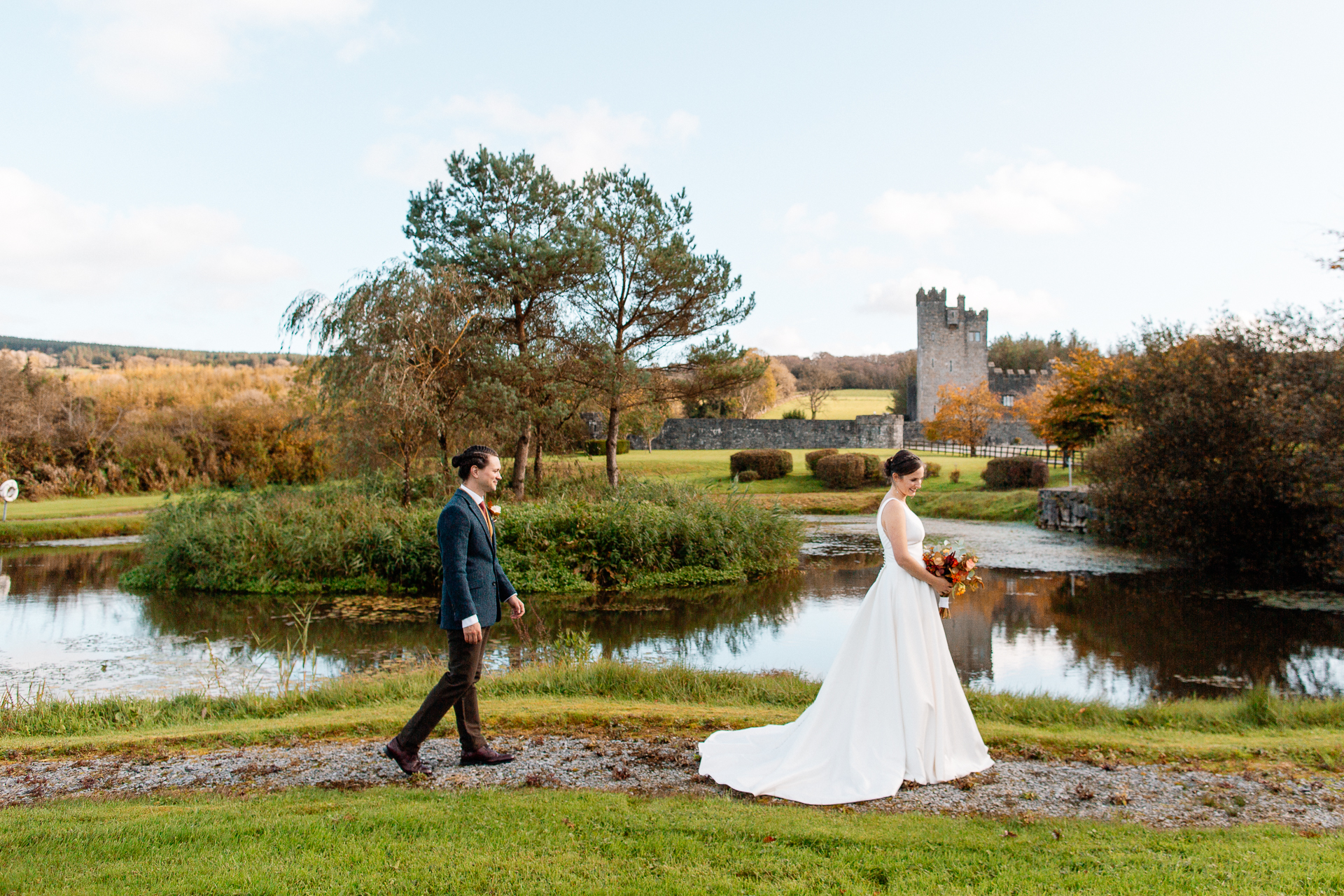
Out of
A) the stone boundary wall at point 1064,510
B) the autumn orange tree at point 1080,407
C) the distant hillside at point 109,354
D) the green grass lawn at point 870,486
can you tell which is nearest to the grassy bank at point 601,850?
the green grass lawn at point 870,486

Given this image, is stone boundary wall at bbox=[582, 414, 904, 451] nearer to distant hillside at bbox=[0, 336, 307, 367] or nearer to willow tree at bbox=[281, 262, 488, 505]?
willow tree at bbox=[281, 262, 488, 505]

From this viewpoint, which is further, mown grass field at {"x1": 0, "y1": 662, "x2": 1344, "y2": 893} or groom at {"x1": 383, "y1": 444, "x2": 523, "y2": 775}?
groom at {"x1": 383, "y1": 444, "x2": 523, "y2": 775}

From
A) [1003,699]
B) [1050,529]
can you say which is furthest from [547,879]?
[1050,529]

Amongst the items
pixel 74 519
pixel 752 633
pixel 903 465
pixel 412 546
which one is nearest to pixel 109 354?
pixel 74 519

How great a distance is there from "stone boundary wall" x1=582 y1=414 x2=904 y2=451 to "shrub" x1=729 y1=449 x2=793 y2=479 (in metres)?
12.5

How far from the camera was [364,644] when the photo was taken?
35.4ft

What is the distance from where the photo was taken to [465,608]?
4.84m

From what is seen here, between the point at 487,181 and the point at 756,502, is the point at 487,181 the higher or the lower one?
the higher one

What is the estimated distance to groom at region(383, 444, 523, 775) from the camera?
15.9 feet

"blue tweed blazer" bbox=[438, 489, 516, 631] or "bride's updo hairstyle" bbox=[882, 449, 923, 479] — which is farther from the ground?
"bride's updo hairstyle" bbox=[882, 449, 923, 479]

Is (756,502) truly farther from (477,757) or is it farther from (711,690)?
(477,757)

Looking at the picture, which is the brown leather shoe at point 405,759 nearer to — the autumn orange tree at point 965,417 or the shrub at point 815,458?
the shrub at point 815,458

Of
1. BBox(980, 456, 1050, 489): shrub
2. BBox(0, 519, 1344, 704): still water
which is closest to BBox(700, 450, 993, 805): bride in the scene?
BBox(0, 519, 1344, 704): still water

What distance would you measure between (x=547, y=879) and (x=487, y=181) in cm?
1981
